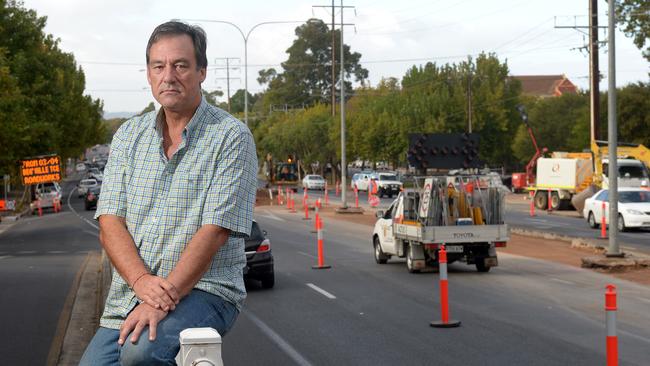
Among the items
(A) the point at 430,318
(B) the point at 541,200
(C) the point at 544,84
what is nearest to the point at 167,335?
(A) the point at 430,318

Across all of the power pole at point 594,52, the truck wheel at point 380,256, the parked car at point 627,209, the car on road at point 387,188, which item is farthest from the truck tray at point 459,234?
the car on road at point 387,188

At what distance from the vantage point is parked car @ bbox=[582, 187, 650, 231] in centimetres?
3475

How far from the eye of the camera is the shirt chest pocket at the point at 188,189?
13.1ft

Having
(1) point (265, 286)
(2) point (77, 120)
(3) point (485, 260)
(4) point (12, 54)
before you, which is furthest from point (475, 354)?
(2) point (77, 120)

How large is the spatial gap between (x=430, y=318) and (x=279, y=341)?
276cm

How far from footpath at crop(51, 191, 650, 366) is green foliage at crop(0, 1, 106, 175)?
15227mm

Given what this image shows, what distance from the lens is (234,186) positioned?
404 centimetres

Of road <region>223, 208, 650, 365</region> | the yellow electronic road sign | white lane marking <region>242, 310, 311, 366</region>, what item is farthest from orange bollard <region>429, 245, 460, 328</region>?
the yellow electronic road sign

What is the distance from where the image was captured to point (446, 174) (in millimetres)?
22766

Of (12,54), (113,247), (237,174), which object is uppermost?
(12,54)

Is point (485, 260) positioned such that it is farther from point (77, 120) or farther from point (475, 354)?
point (77, 120)

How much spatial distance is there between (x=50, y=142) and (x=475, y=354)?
61.9m

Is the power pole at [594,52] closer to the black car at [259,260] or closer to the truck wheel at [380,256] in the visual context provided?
the truck wheel at [380,256]

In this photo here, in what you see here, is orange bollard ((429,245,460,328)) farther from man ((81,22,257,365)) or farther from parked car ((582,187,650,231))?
parked car ((582,187,650,231))
